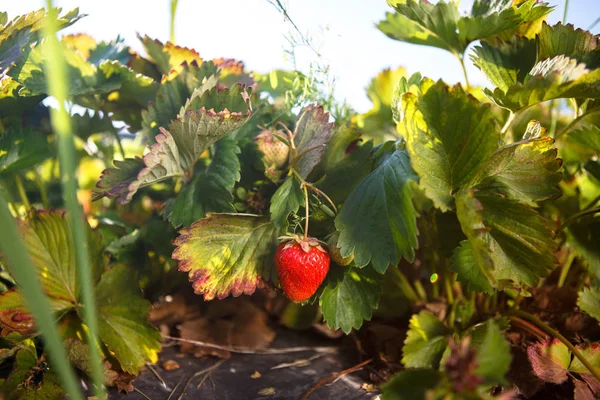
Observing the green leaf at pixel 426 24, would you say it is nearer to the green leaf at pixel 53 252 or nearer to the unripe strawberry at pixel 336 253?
the unripe strawberry at pixel 336 253

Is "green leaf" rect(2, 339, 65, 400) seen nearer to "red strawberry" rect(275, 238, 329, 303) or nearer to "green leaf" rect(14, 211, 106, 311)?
"green leaf" rect(14, 211, 106, 311)

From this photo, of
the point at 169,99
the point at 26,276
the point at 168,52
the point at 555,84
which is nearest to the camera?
the point at 26,276

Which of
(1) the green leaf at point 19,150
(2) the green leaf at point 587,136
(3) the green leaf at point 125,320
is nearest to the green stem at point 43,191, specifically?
(1) the green leaf at point 19,150

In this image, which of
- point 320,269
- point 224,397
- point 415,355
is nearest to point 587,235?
point 415,355

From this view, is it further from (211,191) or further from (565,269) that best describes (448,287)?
(211,191)

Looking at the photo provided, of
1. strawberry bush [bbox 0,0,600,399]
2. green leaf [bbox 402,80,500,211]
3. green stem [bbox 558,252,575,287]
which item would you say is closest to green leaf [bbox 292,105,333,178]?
strawberry bush [bbox 0,0,600,399]

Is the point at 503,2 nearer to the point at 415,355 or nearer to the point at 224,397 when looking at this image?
the point at 415,355

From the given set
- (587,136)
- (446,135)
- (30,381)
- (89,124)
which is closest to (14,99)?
(89,124)
